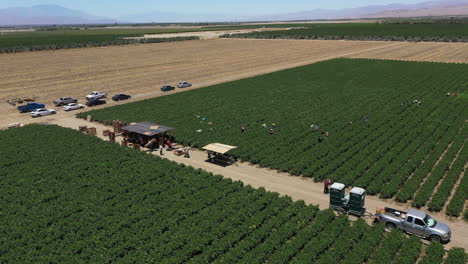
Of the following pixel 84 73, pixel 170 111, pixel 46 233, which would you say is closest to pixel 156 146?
pixel 170 111

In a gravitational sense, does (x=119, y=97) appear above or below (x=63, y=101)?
above

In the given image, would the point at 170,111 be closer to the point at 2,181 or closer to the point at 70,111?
the point at 70,111

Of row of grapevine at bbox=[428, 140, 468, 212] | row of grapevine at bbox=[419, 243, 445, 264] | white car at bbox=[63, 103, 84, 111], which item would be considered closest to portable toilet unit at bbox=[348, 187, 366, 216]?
row of grapevine at bbox=[419, 243, 445, 264]

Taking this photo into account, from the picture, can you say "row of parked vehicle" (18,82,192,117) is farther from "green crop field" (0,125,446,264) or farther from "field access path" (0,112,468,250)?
"field access path" (0,112,468,250)

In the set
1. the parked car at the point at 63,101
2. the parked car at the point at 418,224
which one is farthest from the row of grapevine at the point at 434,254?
the parked car at the point at 63,101

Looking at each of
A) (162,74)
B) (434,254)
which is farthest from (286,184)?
(162,74)

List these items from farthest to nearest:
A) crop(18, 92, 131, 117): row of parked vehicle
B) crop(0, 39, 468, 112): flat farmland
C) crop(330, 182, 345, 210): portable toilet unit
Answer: crop(0, 39, 468, 112): flat farmland < crop(18, 92, 131, 117): row of parked vehicle < crop(330, 182, 345, 210): portable toilet unit

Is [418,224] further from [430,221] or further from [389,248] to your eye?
[389,248]

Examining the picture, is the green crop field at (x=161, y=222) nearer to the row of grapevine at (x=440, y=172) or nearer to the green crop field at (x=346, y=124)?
the row of grapevine at (x=440, y=172)
